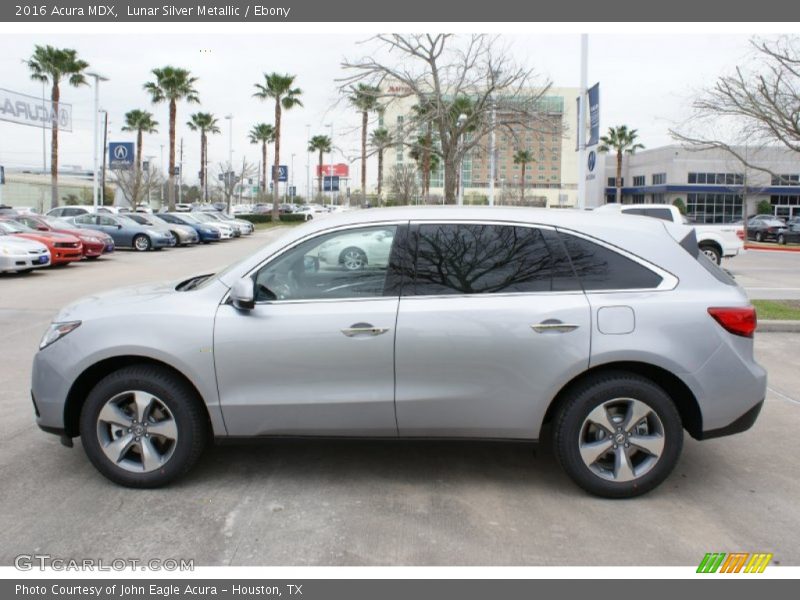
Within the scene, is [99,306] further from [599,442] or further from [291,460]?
[599,442]

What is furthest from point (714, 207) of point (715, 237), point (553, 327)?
point (553, 327)

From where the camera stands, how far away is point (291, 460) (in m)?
4.85

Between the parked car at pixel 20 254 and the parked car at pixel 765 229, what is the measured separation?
3751 cm

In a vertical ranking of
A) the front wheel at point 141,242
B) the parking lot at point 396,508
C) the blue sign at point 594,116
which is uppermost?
the blue sign at point 594,116

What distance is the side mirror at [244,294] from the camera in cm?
406

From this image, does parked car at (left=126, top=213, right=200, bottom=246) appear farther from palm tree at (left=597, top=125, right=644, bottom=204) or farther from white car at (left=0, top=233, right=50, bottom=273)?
palm tree at (left=597, top=125, right=644, bottom=204)

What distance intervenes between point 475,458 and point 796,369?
469 cm

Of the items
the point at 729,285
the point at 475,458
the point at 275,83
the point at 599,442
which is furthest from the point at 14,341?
the point at 275,83

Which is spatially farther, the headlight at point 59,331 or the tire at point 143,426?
the headlight at point 59,331

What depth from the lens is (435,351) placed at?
4.08m

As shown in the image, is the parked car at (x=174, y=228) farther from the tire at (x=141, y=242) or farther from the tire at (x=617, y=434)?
the tire at (x=617, y=434)

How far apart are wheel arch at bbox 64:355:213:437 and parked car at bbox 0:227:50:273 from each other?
1399 centimetres

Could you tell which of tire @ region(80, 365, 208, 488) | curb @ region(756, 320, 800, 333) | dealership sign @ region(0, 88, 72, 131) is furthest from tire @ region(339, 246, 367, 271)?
dealership sign @ region(0, 88, 72, 131)

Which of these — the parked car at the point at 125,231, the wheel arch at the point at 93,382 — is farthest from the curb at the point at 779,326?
the parked car at the point at 125,231
